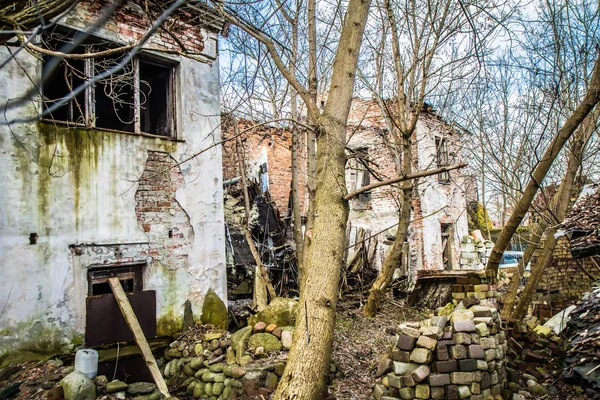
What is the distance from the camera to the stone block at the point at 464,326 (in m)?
5.12

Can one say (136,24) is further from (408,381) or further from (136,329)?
(408,381)

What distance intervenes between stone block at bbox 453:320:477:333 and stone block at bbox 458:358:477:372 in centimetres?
34

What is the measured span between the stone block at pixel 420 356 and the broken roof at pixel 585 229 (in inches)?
81.5

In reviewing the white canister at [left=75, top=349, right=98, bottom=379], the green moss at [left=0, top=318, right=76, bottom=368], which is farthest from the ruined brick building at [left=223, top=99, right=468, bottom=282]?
the white canister at [left=75, top=349, right=98, bottom=379]

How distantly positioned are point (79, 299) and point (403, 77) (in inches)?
252

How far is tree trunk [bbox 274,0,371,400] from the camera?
336 cm

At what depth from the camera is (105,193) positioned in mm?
5949

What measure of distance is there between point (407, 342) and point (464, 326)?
73 centimetres

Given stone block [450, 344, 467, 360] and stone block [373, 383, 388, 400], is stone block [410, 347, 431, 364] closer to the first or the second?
stone block [450, 344, 467, 360]

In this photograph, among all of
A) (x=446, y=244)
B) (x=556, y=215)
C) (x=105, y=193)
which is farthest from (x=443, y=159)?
(x=105, y=193)

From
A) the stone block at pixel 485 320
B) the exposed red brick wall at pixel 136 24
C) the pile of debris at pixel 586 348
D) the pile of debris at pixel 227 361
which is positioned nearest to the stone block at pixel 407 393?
the stone block at pixel 485 320

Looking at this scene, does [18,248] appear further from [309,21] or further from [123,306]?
[309,21]

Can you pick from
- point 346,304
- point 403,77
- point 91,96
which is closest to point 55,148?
point 91,96

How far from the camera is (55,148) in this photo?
18.3ft
